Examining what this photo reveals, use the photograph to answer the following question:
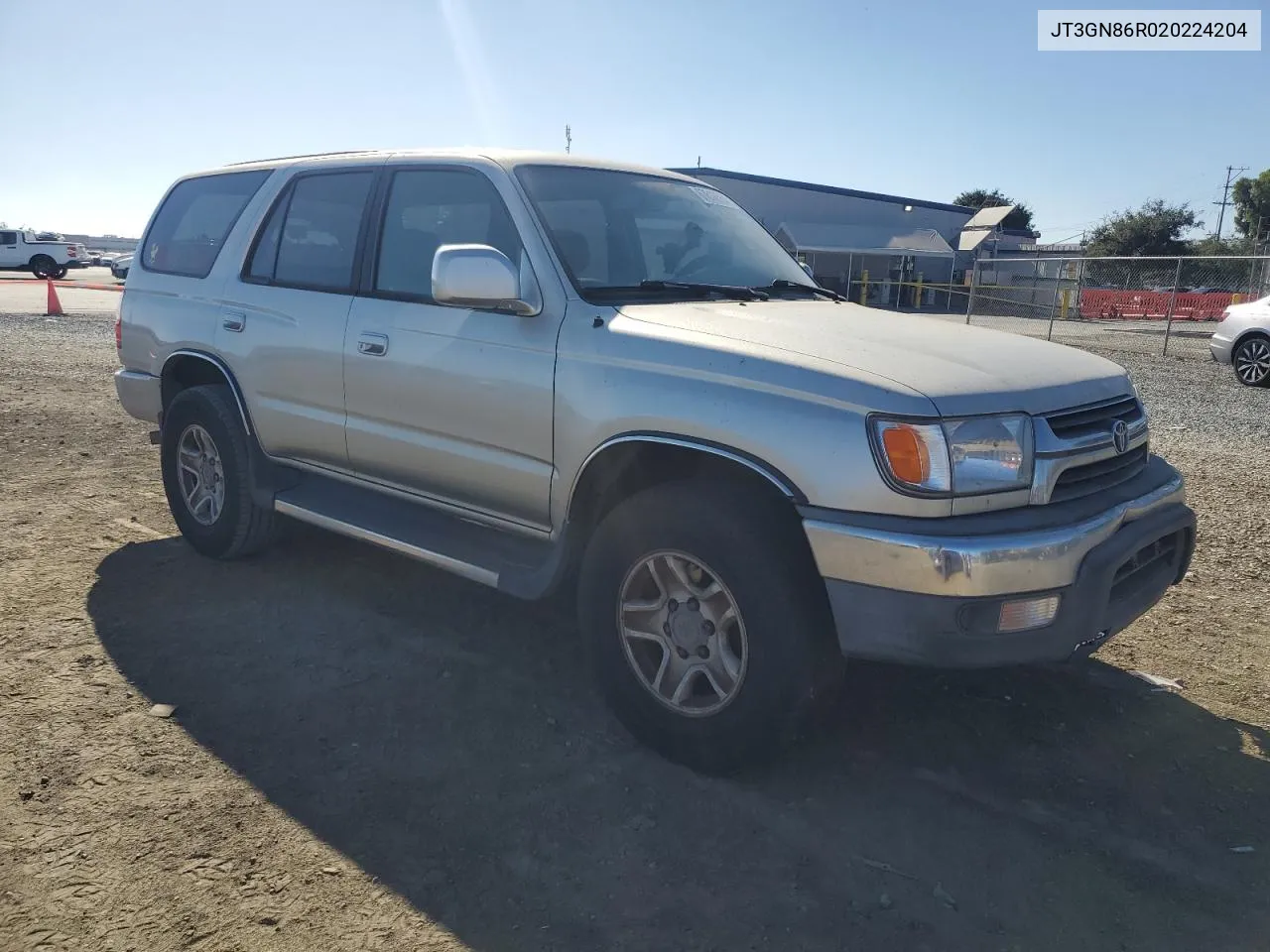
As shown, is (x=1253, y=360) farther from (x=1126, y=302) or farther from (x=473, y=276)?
(x=1126, y=302)

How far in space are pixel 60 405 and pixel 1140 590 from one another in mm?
9395

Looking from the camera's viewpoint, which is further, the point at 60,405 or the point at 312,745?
the point at 60,405

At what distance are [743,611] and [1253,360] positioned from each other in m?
13.2

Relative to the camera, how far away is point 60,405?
9172 mm

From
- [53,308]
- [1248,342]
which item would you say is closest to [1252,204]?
[1248,342]

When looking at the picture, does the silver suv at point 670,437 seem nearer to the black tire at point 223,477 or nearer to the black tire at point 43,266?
the black tire at point 223,477

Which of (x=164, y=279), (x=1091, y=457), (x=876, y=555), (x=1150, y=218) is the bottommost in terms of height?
(x=876, y=555)

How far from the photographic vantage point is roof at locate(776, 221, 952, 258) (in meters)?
39.8

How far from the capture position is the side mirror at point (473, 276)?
10.6ft

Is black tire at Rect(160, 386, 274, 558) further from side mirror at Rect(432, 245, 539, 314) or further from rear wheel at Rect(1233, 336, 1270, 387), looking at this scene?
rear wheel at Rect(1233, 336, 1270, 387)

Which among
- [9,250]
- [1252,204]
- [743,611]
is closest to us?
[743,611]

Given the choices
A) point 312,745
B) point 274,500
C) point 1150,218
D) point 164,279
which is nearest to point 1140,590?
point 312,745

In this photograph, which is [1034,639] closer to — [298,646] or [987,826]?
[987,826]

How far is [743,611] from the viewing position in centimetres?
284
